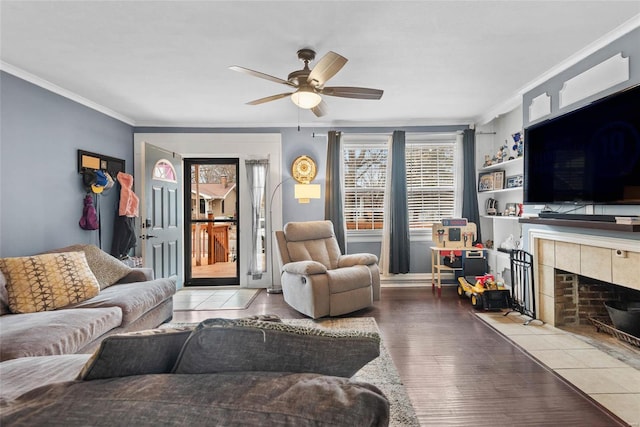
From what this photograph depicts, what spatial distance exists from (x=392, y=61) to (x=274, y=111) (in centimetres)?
179

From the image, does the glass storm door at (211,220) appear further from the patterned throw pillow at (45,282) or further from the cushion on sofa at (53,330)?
the cushion on sofa at (53,330)

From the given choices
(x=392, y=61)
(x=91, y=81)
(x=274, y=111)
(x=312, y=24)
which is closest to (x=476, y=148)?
(x=392, y=61)

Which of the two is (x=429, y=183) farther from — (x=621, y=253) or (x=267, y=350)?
(x=267, y=350)

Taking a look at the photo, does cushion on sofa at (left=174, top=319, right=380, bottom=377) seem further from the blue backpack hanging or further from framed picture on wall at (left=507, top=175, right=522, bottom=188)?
framed picture on wall at (left=507, top=175, right=522, bottom=188)

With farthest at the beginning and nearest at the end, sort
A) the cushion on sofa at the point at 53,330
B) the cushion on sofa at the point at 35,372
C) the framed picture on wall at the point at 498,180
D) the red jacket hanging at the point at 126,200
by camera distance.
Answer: the framed picture on wall at the point at 498,180
the red jacket hanging at the point at 126,200
the cushion on sofa at the point at 53,330
the cushion on sofa at the point at 35,372

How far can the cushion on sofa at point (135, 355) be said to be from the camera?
751 millimetres

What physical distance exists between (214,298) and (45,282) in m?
2.01

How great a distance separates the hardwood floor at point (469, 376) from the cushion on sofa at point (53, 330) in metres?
1.26

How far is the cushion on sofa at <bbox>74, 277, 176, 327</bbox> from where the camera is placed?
237cm

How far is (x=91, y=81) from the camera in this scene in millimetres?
3064

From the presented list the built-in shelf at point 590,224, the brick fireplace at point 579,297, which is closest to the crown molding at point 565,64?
the built-in shelf at point 590,224

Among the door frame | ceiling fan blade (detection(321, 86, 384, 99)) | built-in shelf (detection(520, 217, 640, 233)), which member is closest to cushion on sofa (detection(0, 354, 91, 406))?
ceiling fan blade (detection(321, 86, 384, 99))

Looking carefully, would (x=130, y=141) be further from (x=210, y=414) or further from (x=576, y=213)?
(x=576, y=213)

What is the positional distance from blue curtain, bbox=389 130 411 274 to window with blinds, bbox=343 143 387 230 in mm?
230
